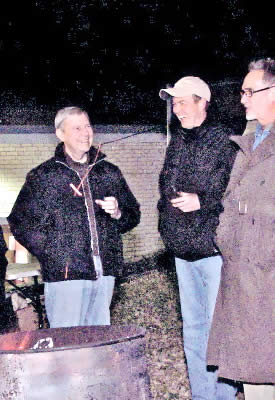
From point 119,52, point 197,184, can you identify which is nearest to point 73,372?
point 197,184

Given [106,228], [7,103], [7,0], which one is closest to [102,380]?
[106,228]

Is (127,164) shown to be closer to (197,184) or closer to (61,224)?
(61,224)

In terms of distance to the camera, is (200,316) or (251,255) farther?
(200,316)

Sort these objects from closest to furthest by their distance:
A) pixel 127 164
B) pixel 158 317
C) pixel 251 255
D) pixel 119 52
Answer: pixel 251 255 < pixel 158 317 < pixel 119 52 < pixel 127 164

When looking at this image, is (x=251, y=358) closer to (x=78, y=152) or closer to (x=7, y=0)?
(x=78, y=152)

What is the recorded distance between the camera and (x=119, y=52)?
36.4 ft

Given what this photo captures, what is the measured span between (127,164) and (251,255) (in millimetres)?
10585

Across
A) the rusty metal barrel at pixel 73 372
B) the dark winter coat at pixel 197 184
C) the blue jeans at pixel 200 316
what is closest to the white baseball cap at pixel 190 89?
the dark winter coat at pixel 197 184

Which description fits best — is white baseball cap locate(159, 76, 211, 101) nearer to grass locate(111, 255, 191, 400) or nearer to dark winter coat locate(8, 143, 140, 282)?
dark winter coat locate(8, 143, 140, 282)

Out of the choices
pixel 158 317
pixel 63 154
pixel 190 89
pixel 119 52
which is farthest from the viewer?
pixel 119 52

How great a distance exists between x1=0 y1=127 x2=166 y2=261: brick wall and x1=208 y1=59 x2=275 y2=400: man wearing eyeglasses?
9.27 m

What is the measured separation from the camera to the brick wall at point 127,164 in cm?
1166

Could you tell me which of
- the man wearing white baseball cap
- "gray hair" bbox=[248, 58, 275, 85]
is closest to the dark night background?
the man wearing white baseball cap

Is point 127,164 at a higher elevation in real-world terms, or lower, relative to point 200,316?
higher
